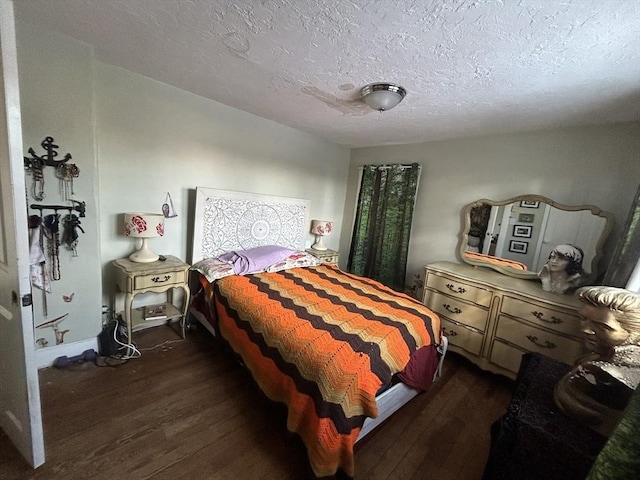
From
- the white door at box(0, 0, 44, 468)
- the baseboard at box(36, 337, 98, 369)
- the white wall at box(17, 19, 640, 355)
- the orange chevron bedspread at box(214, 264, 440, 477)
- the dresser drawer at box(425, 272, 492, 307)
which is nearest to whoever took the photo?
the white door at box(0, 0, 44, 468)

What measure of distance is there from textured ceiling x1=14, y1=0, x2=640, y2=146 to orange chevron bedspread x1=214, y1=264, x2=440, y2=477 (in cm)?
Answer: 161

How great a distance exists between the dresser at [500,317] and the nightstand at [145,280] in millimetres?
2401

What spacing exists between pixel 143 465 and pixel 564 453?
176 cm

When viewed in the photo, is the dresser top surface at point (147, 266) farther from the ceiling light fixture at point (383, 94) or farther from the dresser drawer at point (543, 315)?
the dresser drawer at point (543, 315)

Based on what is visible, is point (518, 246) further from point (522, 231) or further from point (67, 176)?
point (67, 176)

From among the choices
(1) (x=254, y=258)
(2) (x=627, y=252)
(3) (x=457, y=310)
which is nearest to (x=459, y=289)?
(3) (x=457, y=310)

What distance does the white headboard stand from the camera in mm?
2537

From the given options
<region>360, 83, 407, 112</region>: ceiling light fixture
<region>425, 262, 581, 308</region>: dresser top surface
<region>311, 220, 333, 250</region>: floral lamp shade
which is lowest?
<region>425, 262, 581, 308</region>: dresser top surface

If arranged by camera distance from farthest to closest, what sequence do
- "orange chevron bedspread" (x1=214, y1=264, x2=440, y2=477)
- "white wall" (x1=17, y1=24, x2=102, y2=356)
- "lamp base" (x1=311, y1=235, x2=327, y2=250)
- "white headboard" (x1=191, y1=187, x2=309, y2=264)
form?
"lamp base" (x1=311, y1=235, x2=327, y2=250), "white headboard" (x1=191, y1=187, x2=309, y2=264), "white wall" (x1=17, y1=24, x2=102, y2=356), "orange chevron bedspread" (x1=214, y1=264, x2=440, y2=477)

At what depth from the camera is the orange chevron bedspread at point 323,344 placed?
121 centimetres

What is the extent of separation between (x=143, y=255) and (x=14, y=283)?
1152mm

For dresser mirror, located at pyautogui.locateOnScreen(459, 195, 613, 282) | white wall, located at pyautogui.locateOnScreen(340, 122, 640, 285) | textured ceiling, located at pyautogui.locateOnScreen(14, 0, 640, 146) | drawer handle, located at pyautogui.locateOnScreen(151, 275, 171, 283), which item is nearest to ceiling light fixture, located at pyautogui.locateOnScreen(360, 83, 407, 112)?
textured ceiling, located at pyautogui.locateOnScreen(14, 0, 640, 146)

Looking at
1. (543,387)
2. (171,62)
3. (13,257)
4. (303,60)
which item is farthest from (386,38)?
(13,257)

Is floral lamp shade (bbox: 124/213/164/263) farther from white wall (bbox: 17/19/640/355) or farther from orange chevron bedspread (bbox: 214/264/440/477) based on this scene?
orange chevron bedspread (bbox: 214/264/440/477)
